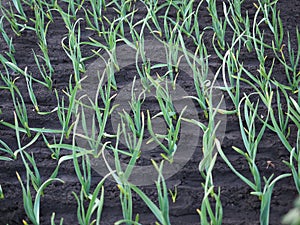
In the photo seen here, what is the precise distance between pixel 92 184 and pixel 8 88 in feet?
1.77

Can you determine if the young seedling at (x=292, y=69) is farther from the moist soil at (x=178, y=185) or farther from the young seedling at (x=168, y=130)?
the young seedling at (x=168, y=130)

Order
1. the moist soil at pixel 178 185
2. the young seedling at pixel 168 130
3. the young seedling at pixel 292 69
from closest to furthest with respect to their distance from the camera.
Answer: the moist soil at pixel 178 185, the young seedling at pixel 168 130, the young seedling at pixel 292 69

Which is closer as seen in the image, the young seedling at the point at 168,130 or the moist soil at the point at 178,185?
the moist soil at the point at 178,185

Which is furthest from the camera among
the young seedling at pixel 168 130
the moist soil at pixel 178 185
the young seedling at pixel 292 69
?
the young seedling at pixel 292 69

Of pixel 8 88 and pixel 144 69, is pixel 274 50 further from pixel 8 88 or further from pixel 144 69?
pixel 8 88

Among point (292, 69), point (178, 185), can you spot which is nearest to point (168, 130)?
point (178, 185)

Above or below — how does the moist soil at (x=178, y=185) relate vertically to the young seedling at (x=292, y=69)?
below

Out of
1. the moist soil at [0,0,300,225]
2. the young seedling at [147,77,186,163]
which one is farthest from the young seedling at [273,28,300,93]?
the young seedling at [147,77,186,163]

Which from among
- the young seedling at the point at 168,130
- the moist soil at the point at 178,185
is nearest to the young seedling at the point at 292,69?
the moist soil at the point at 178,185

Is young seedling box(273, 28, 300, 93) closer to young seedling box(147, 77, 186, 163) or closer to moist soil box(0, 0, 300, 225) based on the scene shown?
moist soil box(0, 0, 300, 225)

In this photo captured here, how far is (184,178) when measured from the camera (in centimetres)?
145

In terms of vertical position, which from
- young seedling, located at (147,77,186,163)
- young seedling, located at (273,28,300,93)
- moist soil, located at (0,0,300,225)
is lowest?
moist soil, located at (0,0,300,225)

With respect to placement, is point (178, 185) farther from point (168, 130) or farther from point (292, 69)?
point (292, 69)

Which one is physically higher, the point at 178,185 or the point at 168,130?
the point at 168,130
